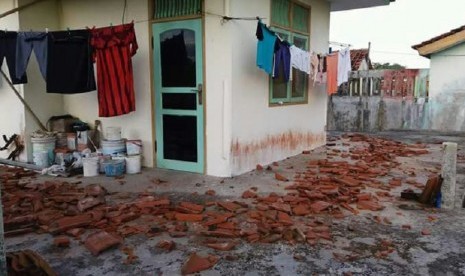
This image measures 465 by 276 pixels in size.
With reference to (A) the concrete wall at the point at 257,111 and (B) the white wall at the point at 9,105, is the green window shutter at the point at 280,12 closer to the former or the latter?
(A) the concrete wall at the point at 257,111

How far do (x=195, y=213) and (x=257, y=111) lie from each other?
262cm

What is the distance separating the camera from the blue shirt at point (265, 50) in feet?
18.9

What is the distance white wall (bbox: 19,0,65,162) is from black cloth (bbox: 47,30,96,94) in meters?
0.80

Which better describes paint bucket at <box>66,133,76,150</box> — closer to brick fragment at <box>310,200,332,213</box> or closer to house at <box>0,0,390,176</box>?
house at <box>0,0,390,176</box>

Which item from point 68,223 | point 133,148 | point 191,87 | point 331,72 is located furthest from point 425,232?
point 331,72

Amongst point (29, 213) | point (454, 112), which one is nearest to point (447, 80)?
point (454, 112)

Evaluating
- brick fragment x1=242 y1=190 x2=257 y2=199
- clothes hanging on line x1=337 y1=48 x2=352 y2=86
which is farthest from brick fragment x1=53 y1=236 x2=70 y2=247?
clothes hanging on line x1=337 y1=48 x2=352 y2=86

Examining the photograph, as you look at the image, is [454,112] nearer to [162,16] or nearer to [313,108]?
[313,108]

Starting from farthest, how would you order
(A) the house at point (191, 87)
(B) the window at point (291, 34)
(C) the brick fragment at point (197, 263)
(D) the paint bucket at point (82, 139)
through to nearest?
(B) the window at point (291, 34) < (D) the paint bucket at point (82, 139) < (A) the house at point (191, 87) < (C) the brick fragment at point (197, 263)

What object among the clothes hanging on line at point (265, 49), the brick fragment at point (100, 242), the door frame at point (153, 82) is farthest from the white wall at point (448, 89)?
the brick fragment at point (100, 242)

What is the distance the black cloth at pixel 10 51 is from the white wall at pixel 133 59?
1.14 m

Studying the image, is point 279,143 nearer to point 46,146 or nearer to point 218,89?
point 218,89

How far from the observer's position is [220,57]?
5.56 meters

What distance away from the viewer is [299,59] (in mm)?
6727
